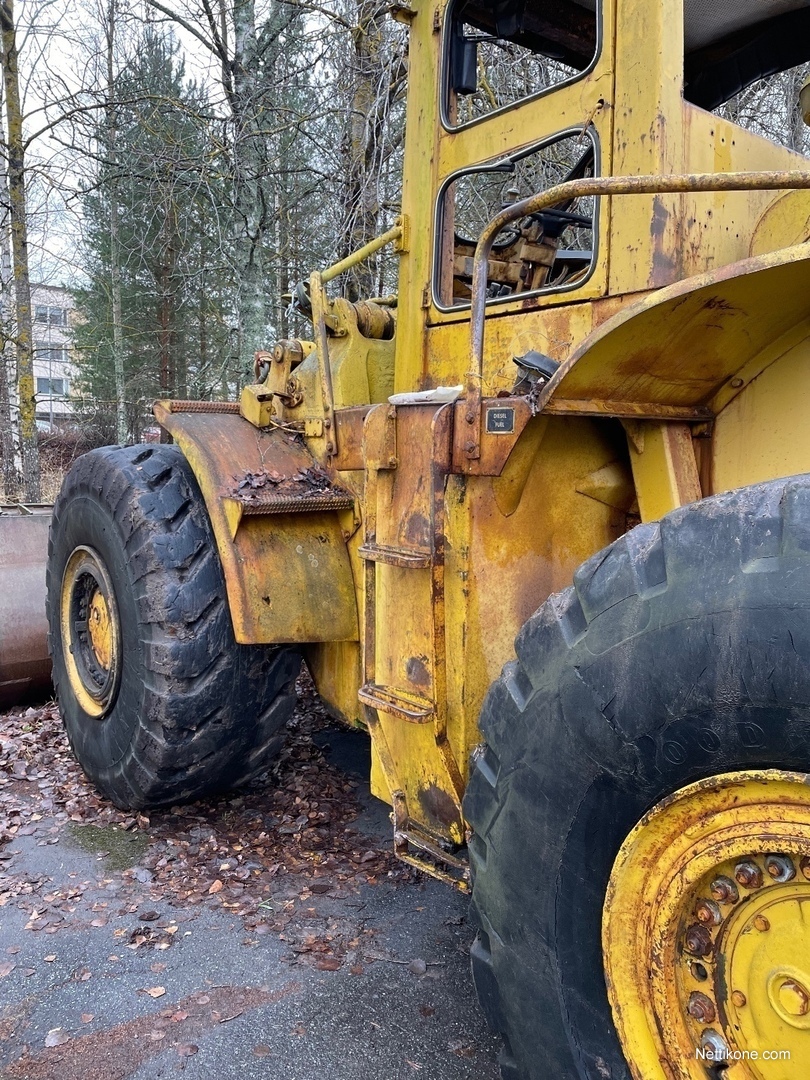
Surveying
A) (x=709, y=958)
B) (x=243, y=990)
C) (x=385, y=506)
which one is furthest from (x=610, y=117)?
(x=243, y=990)

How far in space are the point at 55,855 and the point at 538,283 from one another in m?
2.98

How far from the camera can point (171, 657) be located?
131 inches

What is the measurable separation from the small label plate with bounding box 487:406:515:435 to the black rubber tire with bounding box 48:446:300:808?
1648mm

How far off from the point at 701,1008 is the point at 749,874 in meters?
0.30

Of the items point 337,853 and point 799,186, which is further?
point 337,853

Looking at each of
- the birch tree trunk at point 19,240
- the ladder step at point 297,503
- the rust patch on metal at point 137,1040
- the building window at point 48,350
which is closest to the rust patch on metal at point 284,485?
the ladder step at point 297,503

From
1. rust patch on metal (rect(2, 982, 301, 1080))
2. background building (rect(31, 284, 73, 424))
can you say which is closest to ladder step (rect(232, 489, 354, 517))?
rust patch on metal (rect(2, 982, 301, 1080))

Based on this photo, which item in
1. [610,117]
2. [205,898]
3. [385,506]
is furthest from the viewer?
[205,898]

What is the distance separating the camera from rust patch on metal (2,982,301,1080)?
231 centimetres

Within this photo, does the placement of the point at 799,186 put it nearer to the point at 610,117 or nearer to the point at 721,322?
the point at 721,322

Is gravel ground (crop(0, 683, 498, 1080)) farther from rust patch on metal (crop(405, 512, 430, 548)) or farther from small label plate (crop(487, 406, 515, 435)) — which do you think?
small label plate (crop(487, 406, 515, 435))

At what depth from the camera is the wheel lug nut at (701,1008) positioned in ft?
5.20

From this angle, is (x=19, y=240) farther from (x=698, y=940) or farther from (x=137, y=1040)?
(x=698, y=940)

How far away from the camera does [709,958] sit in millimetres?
1589
